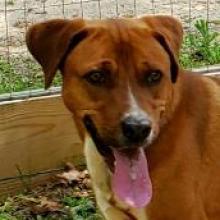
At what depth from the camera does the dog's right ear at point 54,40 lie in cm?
407

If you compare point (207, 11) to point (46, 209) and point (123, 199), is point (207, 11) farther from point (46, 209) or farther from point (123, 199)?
point (123, 199)

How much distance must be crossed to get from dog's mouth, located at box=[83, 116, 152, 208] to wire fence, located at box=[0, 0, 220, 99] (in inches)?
92.0

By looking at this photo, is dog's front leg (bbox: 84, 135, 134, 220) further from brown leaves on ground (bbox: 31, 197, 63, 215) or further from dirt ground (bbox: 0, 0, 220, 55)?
dirt ground (bbox: 0, 0, 220, 55)

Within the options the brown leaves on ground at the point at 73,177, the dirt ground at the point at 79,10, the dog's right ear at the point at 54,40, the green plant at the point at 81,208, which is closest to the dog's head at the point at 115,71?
the dog's right ear at the point at 54,40

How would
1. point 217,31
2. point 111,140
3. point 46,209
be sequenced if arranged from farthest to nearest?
1. point 217,31
2. point 46,209
3. point 111,140

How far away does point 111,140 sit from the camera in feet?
12.9

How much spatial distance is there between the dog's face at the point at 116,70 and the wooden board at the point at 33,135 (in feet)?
4.28

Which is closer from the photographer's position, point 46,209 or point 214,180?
point 214,180

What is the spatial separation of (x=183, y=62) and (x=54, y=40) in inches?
96.1

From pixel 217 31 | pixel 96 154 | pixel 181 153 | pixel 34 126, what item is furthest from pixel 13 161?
pixel 217 31

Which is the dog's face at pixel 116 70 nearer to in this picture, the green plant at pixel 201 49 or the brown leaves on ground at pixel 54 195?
the brown leaves on ground at pixel 54 195

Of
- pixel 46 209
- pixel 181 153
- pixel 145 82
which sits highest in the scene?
pixel 145 82

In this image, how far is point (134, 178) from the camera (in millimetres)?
4078

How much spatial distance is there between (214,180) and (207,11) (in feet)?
11.1
